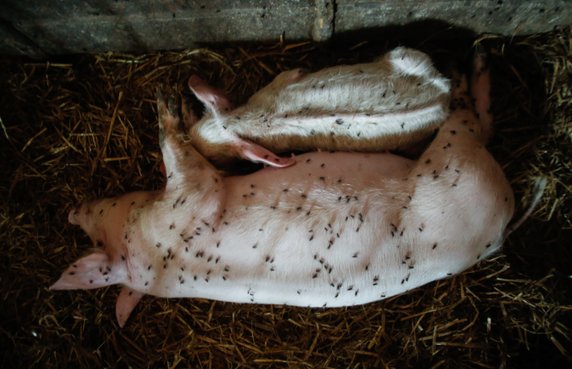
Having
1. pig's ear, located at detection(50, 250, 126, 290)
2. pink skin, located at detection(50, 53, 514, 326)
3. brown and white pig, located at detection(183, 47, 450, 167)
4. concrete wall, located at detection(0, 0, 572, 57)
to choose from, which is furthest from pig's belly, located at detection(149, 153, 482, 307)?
concrete wall, located at detection(0, 0, 572, 57)

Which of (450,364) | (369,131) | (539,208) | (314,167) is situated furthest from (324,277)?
(539,208)

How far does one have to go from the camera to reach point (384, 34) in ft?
8.66

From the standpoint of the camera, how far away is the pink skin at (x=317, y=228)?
210cm

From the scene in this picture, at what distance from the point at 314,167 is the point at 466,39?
1377 millimetres

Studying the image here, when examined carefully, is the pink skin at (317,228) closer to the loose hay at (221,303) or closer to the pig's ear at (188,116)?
the pig's ear at (188,116)

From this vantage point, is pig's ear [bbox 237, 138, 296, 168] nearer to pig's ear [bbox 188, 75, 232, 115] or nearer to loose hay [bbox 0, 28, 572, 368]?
pig's ear [bbox 188, 75, 232, 115]

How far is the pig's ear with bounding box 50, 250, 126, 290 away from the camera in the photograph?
7.46 ft

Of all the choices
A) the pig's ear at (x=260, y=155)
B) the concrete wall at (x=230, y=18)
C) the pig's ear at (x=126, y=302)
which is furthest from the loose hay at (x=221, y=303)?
the pig's ear at (x=260, y=155)

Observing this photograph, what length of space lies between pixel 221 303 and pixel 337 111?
1.51 metres

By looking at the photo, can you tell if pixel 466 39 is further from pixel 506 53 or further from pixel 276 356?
pixel 276 356

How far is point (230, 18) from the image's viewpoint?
2471 mm

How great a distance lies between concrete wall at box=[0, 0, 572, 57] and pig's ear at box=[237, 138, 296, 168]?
2.53ft

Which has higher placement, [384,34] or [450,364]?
[384,34]

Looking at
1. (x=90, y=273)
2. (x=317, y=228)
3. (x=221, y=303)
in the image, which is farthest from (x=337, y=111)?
(x=90, y=273)
